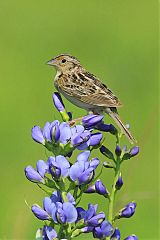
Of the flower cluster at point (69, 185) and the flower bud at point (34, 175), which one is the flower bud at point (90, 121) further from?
the flower bud at point (34, 175)

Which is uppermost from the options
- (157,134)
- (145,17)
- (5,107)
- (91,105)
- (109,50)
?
(145,17)

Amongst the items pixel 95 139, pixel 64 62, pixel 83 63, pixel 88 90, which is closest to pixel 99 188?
pixel 95 139

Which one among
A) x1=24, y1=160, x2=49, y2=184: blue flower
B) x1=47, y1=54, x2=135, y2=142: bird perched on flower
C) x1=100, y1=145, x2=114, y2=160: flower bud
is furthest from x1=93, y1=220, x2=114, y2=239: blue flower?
x1=47, y1=54, x2=135, y2=142: bird perched on flower

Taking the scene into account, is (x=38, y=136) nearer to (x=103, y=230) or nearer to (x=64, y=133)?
(x=64, y=133)

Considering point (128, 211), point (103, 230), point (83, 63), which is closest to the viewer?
point (103, 230)

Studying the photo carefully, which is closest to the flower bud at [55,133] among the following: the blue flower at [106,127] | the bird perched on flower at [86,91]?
the blue flower at [106,127]

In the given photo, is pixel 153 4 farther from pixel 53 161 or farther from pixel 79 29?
pixel 53 161

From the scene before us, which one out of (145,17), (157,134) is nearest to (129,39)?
(145,17)
